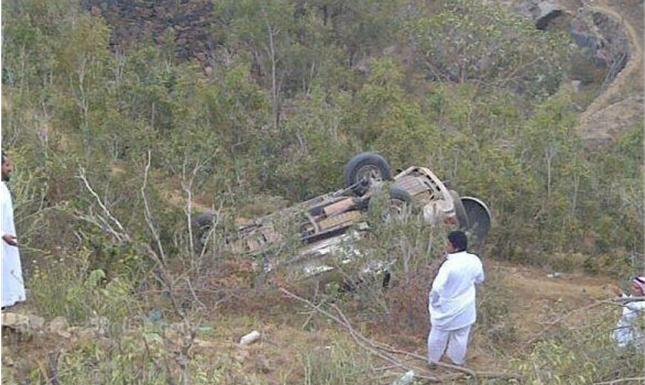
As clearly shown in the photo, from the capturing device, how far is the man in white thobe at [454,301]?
627 cm

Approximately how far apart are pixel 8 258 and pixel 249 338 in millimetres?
1855

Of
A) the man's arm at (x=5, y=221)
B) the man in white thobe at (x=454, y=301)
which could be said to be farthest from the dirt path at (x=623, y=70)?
the man's arm at (x=5, y=221)

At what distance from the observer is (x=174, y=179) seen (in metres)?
11.0

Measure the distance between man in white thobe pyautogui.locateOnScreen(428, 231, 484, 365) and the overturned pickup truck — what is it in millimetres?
2004

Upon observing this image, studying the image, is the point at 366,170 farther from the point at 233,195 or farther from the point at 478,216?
the point at 233,195

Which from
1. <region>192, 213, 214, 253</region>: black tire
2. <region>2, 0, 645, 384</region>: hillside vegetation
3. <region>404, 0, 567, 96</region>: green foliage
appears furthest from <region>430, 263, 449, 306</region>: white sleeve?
<region>404, 0, 567, 96</region>: green foliage

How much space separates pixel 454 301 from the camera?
6340 mm

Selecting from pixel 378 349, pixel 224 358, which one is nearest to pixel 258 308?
pixel 378 349

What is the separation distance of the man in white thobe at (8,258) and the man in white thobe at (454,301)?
2.63 metres

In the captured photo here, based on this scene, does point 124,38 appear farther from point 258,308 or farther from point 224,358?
point 224,358

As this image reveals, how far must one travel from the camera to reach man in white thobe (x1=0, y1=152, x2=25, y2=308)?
5469 millimetres

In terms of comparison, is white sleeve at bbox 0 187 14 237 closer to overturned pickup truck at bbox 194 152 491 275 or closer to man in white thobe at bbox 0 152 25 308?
man in white thobe at bbox 0 152 25 308

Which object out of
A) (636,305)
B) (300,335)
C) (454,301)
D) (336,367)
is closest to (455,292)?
(454,301)

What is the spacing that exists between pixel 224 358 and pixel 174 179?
6.19 metres
